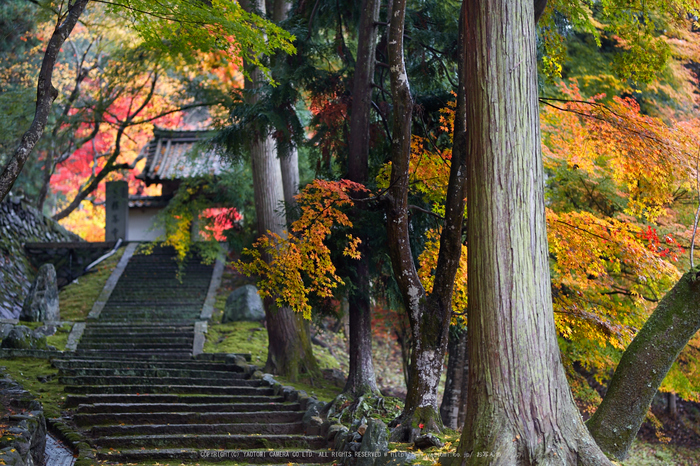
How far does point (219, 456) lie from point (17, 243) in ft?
49.3

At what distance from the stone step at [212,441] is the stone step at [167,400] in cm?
116

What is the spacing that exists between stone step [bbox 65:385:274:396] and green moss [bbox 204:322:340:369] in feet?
9.94

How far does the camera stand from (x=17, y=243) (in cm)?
1833

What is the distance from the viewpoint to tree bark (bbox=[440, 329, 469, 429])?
9.99 metres

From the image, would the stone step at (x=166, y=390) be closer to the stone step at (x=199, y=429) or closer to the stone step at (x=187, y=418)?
the stone step at (x=187, y=418)

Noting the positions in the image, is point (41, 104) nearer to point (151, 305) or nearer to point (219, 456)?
point (219, 456)

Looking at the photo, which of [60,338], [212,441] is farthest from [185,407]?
[60,338]

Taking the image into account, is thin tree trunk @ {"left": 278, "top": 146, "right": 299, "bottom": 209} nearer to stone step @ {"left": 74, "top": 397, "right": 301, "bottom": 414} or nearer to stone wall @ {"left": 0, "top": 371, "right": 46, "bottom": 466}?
stone step @ {"left": 74, "top": 397, "right": 301, "bottom": 414}

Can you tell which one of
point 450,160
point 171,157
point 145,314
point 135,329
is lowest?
point 135,329

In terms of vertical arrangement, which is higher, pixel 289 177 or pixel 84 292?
pixel 289 177

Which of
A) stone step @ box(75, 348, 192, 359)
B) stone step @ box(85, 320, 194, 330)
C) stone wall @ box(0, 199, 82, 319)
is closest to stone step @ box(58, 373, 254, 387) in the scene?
stone step @ box(75, 348, 192, 359)

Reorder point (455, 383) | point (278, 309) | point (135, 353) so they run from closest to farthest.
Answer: point (455, 383) < point (278, 309) < point (135, 353)

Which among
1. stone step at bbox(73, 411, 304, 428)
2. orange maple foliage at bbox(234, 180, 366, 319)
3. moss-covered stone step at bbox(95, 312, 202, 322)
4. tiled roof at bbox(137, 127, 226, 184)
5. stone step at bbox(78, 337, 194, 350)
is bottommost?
stone step at bbox(73, 411, 304, 428)

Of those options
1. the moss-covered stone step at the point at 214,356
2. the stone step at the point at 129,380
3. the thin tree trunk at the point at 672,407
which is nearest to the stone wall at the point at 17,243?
the moss-covered stone step at the point at 214,356
